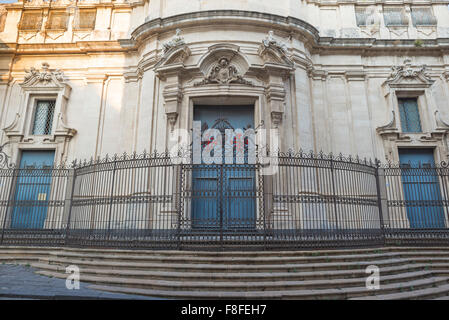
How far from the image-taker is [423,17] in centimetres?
1434

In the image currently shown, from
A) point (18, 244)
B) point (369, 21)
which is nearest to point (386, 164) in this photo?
point (369, 21)

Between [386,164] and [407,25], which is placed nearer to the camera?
[386,164]

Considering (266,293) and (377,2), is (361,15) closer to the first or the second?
(377,2)

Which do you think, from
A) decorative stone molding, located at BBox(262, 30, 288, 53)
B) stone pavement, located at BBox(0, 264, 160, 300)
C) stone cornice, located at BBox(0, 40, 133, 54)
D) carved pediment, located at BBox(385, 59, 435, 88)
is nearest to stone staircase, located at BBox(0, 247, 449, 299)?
stone pavement, located at BBox(0, 264, 160, 300)

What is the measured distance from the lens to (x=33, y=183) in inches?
456

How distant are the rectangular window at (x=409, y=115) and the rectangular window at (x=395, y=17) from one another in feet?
12.1

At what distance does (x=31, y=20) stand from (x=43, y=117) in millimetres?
5042

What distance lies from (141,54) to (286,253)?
1025cm

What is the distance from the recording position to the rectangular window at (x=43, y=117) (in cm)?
1345

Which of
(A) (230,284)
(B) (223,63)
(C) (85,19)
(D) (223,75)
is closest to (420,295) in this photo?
(A) (230,284)

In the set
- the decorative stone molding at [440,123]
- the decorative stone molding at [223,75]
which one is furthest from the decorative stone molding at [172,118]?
the decorative stone molding at [440,123]

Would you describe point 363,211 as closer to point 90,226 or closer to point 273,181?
point 273,181

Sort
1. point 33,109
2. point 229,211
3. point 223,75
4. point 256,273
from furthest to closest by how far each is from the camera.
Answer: point 33,109
point 223,75
point 229,211
point 256,273

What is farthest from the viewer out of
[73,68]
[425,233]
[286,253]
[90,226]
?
[73,68]
